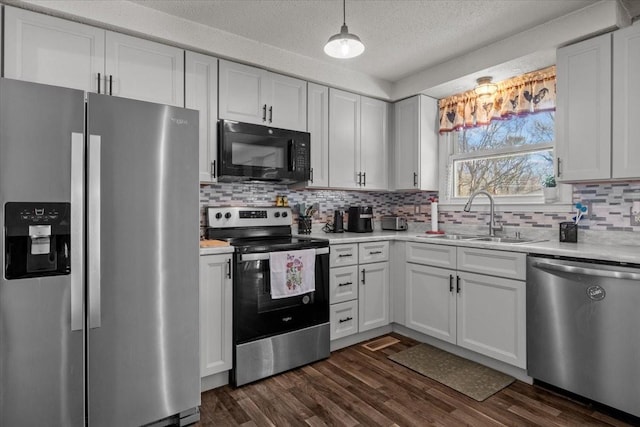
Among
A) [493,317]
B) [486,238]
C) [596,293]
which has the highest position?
[486,238]

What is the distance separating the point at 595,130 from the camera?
89.3 inches

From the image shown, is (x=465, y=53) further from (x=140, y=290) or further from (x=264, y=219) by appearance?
(x=140, y=290)

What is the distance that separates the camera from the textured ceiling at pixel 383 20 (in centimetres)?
222

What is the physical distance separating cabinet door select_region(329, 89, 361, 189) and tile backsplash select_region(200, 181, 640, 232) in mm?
302

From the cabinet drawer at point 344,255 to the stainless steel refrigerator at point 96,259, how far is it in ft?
3.82

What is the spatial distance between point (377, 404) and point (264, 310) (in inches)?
35.2

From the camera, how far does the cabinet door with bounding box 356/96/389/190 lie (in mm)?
3463

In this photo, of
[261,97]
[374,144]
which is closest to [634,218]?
[374,144]

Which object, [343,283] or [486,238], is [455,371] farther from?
[486,238]

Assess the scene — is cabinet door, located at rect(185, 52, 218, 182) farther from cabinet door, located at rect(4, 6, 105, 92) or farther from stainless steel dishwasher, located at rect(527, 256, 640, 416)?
stainless steel dishwasher, located at rect(527, 256, 640, 416)

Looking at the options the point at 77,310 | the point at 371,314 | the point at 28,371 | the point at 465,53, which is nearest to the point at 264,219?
the point at 371,314

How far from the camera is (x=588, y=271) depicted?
198cm

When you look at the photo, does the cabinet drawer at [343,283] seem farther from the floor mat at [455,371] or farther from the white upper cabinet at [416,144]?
the white upper cabinet at [416,144]

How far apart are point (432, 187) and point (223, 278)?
2238 mm
